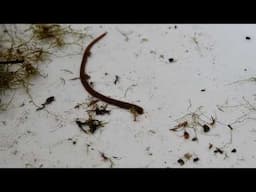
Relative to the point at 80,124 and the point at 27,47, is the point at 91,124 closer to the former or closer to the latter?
the point at 80,124

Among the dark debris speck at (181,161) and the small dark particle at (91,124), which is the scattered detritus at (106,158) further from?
the dark debris speck at (181,161)

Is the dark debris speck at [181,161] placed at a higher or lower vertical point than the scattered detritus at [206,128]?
lower

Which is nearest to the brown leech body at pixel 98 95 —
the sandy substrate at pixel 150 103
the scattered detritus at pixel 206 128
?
the sandy substrate at pixel 150 103

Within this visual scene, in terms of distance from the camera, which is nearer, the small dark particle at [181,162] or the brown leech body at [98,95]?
the small dark particle at [181,162]

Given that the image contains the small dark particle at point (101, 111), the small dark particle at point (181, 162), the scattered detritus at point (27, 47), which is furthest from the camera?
the scattered detritus at point (27, 47)

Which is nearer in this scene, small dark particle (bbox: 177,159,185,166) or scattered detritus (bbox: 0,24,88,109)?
small dark particle (bbox: 177,159,185,166)

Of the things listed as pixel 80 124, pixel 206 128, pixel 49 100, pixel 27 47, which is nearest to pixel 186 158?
pixel 206 128

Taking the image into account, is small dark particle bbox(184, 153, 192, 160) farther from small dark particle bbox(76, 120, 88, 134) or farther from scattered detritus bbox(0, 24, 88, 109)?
scattered detritus bbox(0, 24, 88, 109)

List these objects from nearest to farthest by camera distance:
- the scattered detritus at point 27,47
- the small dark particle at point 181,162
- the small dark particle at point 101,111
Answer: the small dark particle at point 181,162 < the small dark particle at point 101,111 < the scattered detritus at point 27,47

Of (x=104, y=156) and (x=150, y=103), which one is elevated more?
(x=150, y=103)

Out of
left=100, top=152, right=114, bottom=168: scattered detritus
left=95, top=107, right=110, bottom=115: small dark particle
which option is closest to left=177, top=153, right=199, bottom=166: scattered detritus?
left=100, top=152, right=114, bottom=168: scattered detritus
